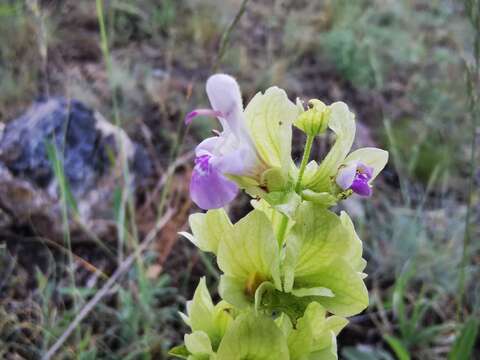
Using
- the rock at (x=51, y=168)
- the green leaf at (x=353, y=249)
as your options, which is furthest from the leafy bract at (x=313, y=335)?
the rock at (x=51, y=168)

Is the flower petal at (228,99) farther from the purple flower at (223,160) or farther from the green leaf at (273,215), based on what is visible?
the green leaf at (273,215)

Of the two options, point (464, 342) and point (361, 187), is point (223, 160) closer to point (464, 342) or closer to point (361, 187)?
point (361, 187)

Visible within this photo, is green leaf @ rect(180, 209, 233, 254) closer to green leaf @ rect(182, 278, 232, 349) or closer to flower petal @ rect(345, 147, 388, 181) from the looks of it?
green leaf @ rect(182, 278, 232, 349)

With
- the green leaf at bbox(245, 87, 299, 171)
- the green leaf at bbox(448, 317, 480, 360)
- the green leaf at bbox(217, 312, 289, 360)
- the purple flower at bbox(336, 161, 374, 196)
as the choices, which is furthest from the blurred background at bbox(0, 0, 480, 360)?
the green leaf at bbox(217, 312, 289, 360)

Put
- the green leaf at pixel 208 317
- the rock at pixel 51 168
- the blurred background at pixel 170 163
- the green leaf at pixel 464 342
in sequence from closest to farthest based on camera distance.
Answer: the green leaf at pixel 208 317
the green leaf at pixel 464 342
the blurred background at pixel 170 163
the rock at pixel 51 168

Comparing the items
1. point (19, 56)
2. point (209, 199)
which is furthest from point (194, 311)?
point (19, 56)

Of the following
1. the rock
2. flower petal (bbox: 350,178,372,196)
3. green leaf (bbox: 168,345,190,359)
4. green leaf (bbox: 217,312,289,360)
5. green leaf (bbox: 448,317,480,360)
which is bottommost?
green leaf (bbox: 448,317,480,360)
